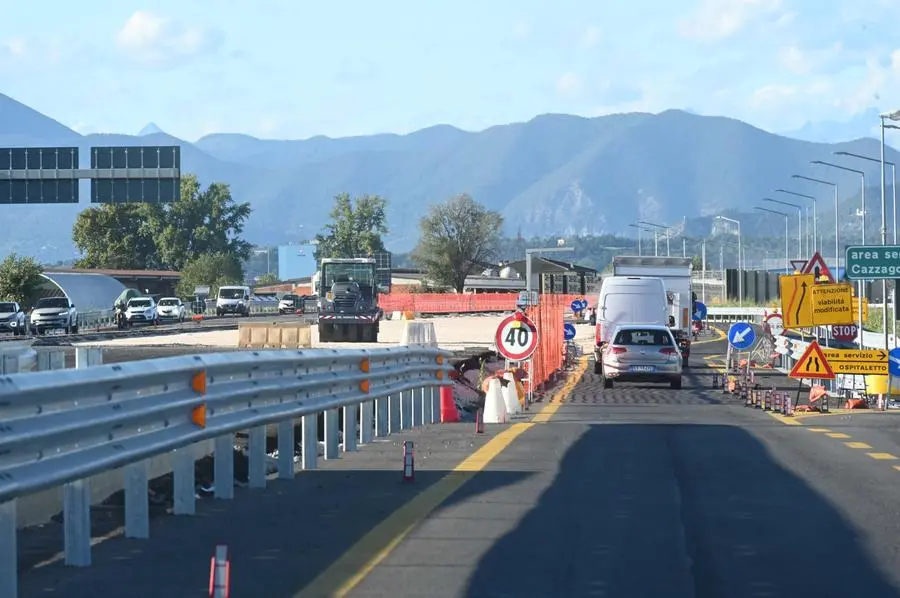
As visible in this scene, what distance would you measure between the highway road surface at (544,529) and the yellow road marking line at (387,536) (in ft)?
0.06

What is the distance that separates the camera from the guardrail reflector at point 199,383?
436 inches

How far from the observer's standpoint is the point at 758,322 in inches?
4033

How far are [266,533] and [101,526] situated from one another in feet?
3.95

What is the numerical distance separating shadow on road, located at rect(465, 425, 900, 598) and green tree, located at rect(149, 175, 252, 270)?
6984 inches

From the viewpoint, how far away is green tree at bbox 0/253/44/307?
93938 millimetres

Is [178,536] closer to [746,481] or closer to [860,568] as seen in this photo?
[860,568]

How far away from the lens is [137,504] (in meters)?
10.1

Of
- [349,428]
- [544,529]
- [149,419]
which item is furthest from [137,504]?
[349,428]

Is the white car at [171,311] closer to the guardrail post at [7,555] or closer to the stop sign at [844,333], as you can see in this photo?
the stop sign at [844,333]

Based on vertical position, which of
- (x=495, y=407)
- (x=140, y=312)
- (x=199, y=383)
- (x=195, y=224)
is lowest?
(x=495, y=407)

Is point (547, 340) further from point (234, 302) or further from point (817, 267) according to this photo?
point (234, 302)

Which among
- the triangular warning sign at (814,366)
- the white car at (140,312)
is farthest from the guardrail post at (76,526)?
the white car at (140,312)

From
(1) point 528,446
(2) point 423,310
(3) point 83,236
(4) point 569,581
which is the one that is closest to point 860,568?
(4) point 569,581

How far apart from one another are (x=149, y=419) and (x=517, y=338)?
56.4 feet
